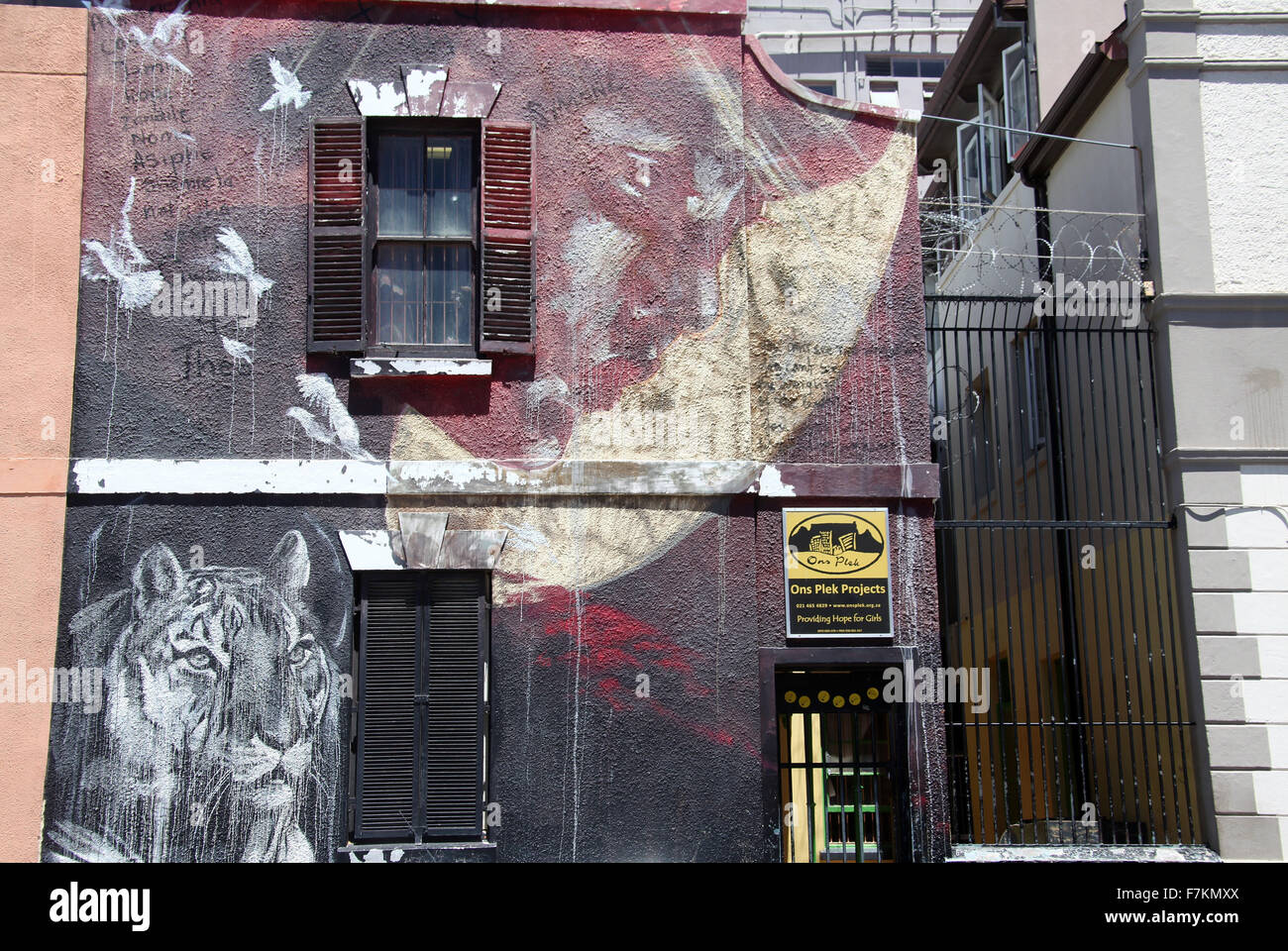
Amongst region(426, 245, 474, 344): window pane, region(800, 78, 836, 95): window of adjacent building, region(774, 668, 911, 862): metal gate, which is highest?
region(800, 78, 836, 95): window of adjacent building

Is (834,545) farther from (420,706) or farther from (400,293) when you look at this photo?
(400,293)

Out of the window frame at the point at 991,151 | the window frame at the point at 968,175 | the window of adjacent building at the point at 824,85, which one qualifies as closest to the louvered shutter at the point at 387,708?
the window frame at the point at 991,151

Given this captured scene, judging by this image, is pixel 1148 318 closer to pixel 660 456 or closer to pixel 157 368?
pixel 660 456

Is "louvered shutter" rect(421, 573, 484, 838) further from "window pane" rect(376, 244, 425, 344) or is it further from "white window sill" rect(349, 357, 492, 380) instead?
"window pane" rect(376, 244, 425, 344)

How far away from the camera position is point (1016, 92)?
52.4 ft

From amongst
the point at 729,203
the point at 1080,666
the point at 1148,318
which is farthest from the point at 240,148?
the point at 1080,666

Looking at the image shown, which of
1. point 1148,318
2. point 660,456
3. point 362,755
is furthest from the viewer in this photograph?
point 1148,318

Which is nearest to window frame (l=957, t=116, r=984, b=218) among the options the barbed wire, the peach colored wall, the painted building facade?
the barbed wire

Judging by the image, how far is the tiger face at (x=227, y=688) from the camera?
861cm

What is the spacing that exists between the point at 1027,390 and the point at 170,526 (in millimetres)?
8078

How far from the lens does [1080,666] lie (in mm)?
11914

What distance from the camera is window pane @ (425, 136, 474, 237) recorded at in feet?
31.4

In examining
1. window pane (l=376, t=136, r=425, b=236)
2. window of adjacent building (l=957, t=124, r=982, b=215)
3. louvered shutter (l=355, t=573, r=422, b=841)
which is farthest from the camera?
window of adjacent building (l=957, t=124, r=982, b=215)

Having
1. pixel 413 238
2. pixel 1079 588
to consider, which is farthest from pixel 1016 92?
pixel 413 238
